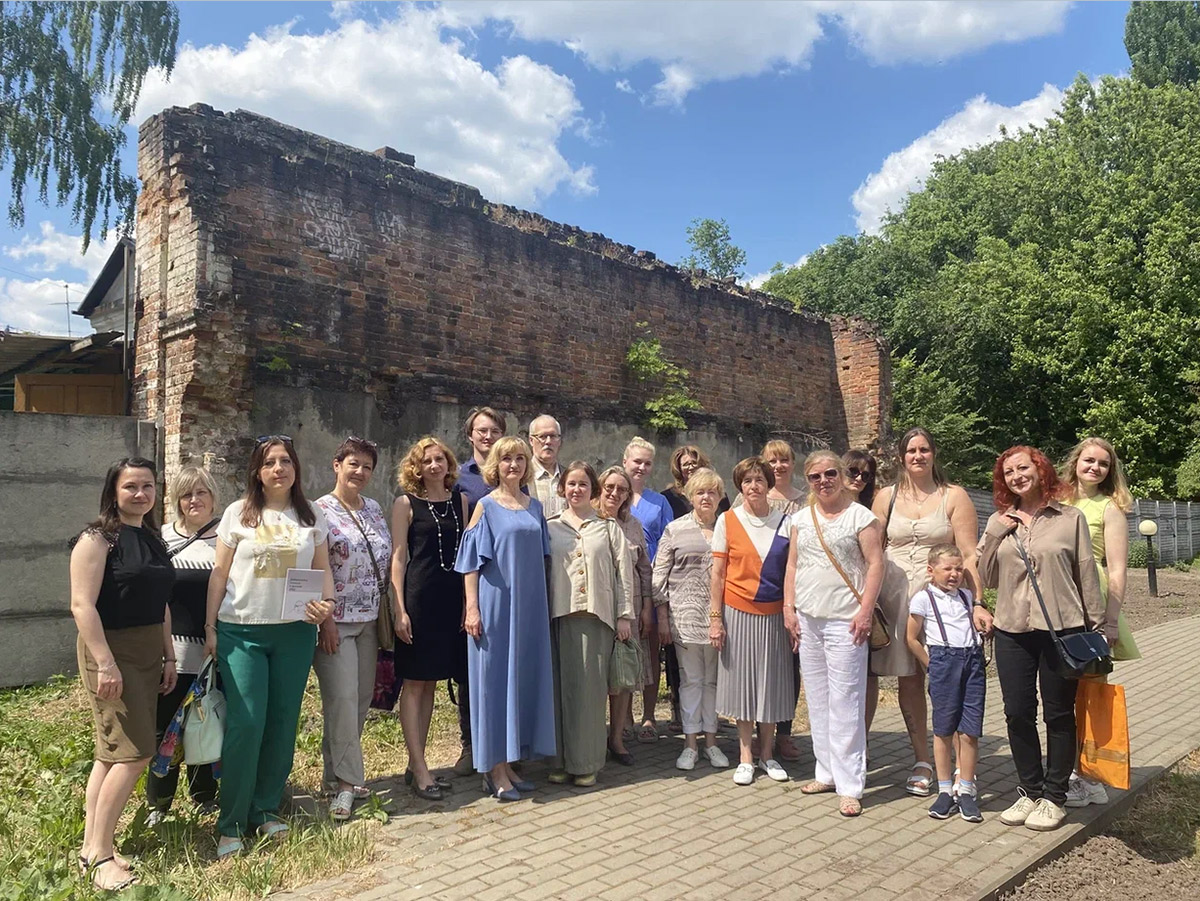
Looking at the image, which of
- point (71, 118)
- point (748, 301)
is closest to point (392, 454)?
point (748, 301)

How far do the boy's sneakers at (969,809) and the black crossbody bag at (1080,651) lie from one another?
74cm

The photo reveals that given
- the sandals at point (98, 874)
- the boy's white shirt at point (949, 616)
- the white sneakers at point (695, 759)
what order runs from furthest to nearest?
the white sneakers at point (695, 759), the boy's white shirt at point (949, 616), the sandals at point (98, 874)

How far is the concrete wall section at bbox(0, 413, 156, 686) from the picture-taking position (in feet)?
20.8

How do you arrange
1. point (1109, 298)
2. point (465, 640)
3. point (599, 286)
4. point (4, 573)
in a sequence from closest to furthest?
point (465, 640)
point (4, 573)
point (599, 286)
point (1109, 298)

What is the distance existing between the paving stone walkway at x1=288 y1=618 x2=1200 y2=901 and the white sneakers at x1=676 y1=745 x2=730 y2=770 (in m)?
0.07

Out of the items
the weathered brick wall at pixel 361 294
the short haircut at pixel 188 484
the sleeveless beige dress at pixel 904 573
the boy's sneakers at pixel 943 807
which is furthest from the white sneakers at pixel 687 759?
the weathered brick wall at pixel 361 294

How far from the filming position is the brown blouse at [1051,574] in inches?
161

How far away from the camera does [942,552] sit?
174 inches

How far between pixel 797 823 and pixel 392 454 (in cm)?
531

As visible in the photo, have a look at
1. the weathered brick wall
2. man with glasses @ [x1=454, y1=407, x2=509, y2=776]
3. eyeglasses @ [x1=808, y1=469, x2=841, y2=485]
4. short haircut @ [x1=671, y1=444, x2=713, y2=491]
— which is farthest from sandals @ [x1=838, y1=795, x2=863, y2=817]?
the weathered brick wall

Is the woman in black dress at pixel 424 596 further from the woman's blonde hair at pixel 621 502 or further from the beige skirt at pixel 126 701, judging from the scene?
the beige skirt at pixel 126 701

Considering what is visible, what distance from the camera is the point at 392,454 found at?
8211mm

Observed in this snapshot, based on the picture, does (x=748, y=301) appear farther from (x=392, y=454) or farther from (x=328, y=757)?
(x=328, y=757)

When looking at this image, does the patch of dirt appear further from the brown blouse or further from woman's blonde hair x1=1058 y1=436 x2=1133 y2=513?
the brown blouse
